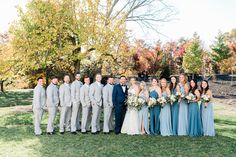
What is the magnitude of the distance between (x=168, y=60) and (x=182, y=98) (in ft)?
119

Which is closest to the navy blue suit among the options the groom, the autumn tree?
the groom

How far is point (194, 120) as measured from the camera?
40.0 feet

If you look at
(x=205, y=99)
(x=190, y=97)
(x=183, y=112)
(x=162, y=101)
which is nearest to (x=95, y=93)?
(x=162, y=101)

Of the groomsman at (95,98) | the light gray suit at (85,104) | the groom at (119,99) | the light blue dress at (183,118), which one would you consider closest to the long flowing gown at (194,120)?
the light blue dress at (183,118)

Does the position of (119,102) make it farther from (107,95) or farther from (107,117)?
(107,117)

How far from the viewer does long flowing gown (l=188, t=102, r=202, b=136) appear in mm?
12133

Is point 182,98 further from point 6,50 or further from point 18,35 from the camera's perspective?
point 6,50

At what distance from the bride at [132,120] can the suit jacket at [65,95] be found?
2.20 metres

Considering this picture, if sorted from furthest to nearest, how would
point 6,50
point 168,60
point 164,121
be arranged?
point 168,60 < point 6,50 < point 164,121

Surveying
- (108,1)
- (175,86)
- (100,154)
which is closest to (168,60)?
(108,1)

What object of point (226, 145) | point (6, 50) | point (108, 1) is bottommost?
point (226, 145)

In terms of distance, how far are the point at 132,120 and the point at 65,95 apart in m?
2.63

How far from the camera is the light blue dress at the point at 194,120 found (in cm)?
1213

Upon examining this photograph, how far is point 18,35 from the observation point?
683 inches
